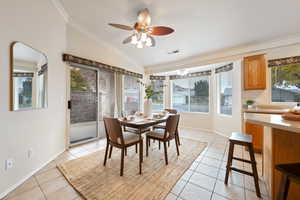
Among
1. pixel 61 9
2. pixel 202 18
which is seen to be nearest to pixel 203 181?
pixel 202 18

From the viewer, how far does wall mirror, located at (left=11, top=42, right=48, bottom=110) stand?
5.10ft

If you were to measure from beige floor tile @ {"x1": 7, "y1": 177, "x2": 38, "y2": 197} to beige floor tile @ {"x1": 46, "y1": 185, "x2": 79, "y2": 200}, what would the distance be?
0.37 meters

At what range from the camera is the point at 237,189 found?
153 cm

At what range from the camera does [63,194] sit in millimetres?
1464

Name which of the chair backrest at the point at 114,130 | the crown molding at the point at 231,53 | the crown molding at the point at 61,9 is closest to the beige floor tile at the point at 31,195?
the chair backrest at the point at 114,130

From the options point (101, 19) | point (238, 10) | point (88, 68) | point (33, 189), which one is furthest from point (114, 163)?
point (238, 10)

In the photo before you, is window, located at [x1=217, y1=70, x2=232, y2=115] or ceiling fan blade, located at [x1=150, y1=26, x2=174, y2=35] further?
window, located at [x1=217, y1=70, x2=232, y2=115]

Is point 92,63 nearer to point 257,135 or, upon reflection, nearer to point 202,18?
point 202,18

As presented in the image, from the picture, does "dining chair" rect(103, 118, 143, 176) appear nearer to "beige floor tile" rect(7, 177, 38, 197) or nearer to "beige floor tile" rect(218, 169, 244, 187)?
"beige floor tile" rect(7, 177, 38, 197)

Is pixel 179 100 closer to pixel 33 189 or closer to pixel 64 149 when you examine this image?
pixel 64 149

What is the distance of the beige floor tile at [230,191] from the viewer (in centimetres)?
142

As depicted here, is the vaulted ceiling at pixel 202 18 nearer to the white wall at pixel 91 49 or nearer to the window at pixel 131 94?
the white wall at pixel 91 49

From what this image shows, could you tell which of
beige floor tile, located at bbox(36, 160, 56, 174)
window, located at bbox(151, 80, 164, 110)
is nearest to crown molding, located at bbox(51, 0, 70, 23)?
beige floor tile, located at bbox(36, 160, 56, 174)

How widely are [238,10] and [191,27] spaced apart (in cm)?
80
